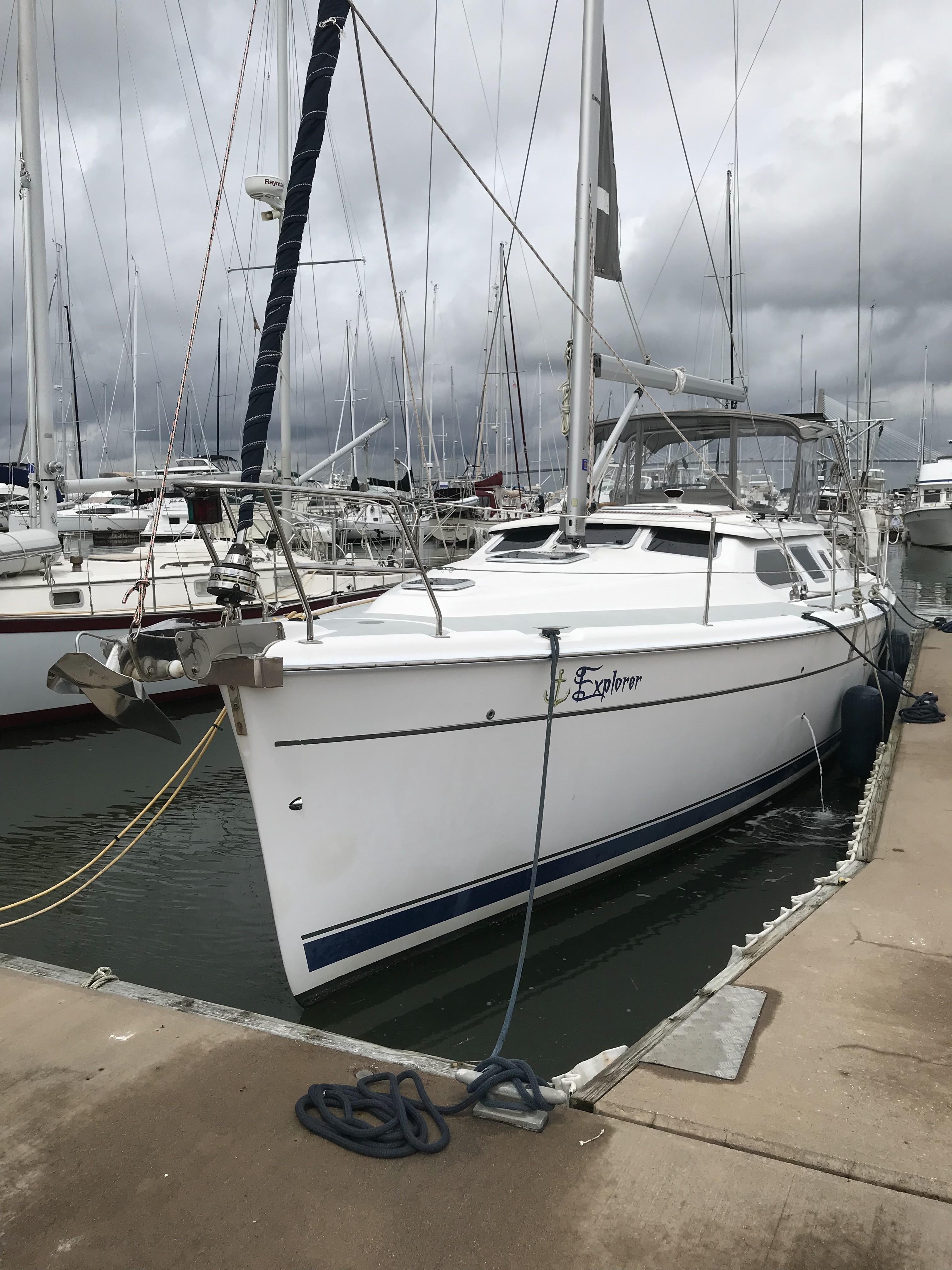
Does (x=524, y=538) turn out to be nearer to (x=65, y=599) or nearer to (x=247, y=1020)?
(x=247, y=1020)

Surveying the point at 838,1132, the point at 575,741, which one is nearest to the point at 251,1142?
the point at 838,1132

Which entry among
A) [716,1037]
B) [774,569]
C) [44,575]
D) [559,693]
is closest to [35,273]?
[44,575]

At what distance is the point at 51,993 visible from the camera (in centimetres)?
351

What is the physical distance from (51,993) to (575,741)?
2.71 m

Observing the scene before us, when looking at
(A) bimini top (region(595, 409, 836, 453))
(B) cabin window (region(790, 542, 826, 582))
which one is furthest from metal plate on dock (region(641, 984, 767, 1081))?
(A) bimini top (region(595, 409, 836, 453))

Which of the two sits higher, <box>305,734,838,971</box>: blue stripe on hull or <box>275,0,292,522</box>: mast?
<box>275,0,292,522</box>: mast

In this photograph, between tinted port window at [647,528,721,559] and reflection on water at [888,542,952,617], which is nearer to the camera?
tinted port window at [647,528,721,559]

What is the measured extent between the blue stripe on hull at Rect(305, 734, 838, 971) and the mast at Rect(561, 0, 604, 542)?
2.19m

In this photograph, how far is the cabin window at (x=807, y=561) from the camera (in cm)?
750

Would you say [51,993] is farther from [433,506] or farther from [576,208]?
[576,208]

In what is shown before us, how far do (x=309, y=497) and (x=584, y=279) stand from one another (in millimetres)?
3471

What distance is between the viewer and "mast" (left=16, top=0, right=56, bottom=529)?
1071 cm

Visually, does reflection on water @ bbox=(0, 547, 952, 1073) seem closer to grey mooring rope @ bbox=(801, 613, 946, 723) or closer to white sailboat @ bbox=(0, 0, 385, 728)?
grey mooring rope @ bbox=(801, 613, 946, 723)

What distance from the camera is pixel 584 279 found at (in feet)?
20.9
